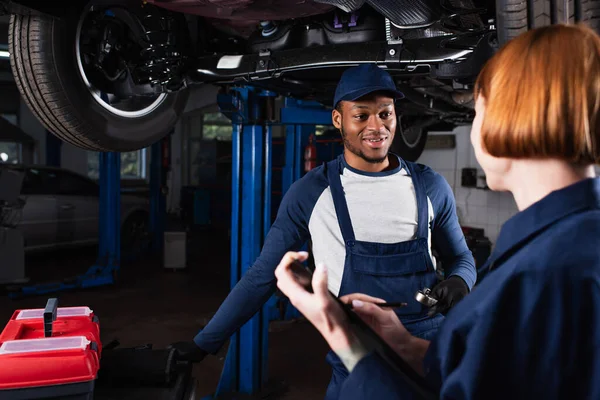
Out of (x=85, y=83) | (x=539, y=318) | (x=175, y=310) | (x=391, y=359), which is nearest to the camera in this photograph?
(x=539, y=318)

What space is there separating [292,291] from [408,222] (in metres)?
0.96

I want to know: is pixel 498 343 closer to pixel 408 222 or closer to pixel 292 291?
pixel 292 291

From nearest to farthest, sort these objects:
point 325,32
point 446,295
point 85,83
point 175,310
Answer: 1. point 446,295
2. point 85,83
3. point 325,32
4. point 175,310

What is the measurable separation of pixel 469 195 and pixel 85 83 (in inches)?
236

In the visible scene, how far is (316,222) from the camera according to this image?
167 cm

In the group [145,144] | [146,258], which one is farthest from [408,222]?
[146,258]

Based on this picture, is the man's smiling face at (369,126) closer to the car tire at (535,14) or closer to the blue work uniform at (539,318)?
the car tire at (535,14)

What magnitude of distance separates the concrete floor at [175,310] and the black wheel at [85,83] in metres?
1.61

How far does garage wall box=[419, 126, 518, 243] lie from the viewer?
22.4ft

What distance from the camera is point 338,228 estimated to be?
1.63 m

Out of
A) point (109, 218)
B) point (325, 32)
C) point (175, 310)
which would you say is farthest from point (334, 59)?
point (109, 218)

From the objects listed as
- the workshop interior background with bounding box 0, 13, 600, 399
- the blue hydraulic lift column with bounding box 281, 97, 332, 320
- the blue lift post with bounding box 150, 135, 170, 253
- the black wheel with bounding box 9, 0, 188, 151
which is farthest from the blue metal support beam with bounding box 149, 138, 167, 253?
the black wheel with bounding box 9, 0, 188, 151

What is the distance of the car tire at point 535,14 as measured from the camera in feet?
5.00

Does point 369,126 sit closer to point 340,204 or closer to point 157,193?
point 340,204
